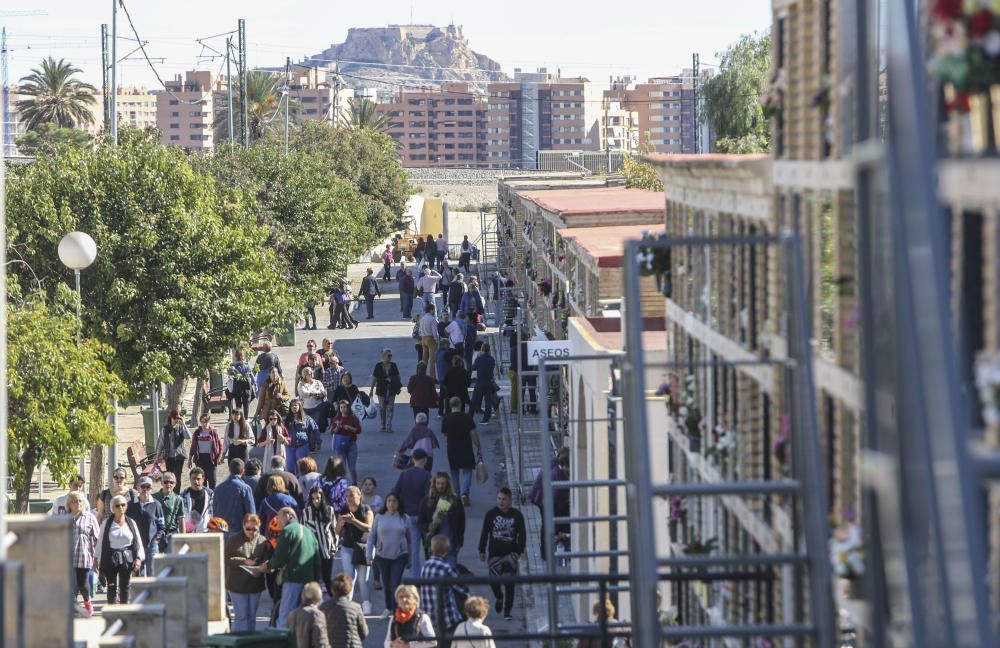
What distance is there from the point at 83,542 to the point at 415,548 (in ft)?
11.0

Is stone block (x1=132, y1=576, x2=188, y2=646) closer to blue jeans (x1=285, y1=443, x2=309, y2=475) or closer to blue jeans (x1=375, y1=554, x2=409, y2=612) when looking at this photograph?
blue jeans (x1=375, y1=554, x2=409, y2=612)

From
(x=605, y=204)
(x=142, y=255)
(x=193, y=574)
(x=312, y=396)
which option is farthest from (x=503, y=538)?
(x=605, y=204)

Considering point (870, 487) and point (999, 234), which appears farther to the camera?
point (870, 487)

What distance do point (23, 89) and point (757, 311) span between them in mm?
79964

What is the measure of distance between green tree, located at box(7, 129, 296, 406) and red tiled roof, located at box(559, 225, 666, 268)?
212 inches

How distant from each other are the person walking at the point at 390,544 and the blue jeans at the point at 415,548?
0.27 metres

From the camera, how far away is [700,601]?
1105 cm

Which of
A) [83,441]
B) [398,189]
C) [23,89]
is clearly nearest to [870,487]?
[83,441]

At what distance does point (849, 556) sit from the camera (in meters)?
7.01

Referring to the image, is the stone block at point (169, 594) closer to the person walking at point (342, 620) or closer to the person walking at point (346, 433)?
the person walking at point (342, 620)

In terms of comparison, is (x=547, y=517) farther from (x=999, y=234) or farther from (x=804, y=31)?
(x=999, y=234)

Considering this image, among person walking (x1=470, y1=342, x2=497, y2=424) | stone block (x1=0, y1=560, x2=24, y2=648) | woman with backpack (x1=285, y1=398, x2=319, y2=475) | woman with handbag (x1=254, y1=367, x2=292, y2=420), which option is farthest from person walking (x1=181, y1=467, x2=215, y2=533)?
stone block (x1=0, y1=560, x2=24, y2=648)

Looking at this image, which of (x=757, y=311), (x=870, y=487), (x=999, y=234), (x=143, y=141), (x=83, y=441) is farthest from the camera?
(x=143, y=141)

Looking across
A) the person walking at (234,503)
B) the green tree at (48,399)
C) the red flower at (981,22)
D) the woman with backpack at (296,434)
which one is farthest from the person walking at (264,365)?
the red flower at (981,22)
